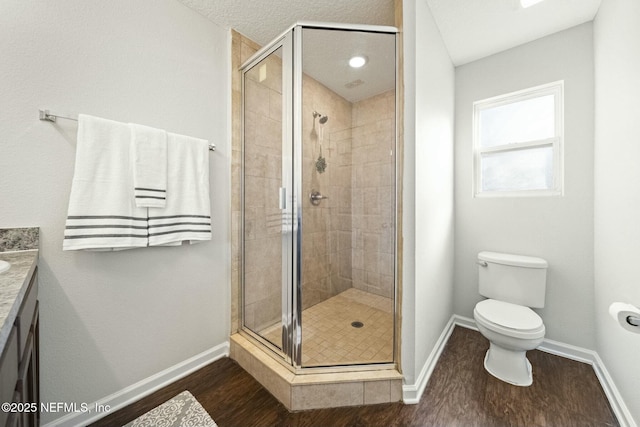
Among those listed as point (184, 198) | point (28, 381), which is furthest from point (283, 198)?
point (28, 381)

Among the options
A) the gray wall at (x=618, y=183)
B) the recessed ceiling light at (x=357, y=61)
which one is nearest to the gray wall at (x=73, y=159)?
the recessed ceiling light at (x=357, y=61)

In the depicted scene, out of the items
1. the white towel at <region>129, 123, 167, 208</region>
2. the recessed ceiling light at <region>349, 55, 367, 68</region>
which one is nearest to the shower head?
the recessed ceiling light at <region>349, 55, 367, 68</region>

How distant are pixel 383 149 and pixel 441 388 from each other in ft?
5.24

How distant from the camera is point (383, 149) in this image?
174cm

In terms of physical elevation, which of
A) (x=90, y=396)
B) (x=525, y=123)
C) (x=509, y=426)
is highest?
(x=525, y=123)

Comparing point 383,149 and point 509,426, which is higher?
point 383,149

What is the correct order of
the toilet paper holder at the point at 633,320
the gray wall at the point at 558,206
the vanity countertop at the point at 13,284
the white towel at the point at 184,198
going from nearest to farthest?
the vanity countertop at the point at 13,284, the toilet paper holder at the point at 633,320, the white towel at the point at 184,198, the gray wall at the point at 558,206

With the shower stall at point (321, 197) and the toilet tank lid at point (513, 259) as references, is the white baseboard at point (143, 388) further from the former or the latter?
the toilet tank lid at point (513, 259)

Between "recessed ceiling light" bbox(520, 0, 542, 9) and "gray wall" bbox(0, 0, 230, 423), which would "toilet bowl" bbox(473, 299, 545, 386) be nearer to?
"gray wall" bbox(0, 0, 230, 423)

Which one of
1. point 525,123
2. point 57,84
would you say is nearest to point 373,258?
point 525,123

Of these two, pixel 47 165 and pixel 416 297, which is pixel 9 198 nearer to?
pixel 47 165

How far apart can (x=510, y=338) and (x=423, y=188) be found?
1078 mm

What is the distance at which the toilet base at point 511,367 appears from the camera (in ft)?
5.20

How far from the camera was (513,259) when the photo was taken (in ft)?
6.36
